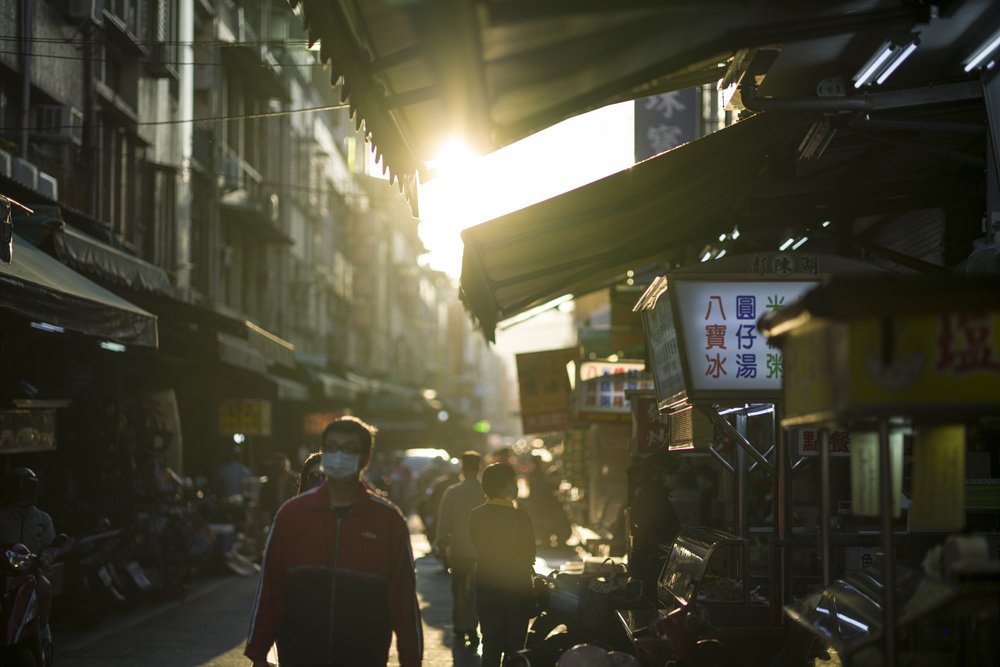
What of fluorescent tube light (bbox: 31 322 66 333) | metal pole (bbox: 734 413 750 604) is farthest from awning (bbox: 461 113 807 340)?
fluorescent tube light (bbox: 31 322 66 333)

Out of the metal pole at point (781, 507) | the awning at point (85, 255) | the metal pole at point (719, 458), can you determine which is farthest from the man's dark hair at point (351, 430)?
the awning at point (85, 255)

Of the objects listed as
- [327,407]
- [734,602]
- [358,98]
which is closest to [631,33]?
[358,98]

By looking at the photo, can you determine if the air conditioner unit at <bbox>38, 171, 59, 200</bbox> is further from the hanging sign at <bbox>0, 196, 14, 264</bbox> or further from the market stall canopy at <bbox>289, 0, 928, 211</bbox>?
the market stall canopy at <bbox>289, 0, 928, 211</bbox>

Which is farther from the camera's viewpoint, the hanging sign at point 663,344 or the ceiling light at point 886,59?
the hanging sign at point 663,344

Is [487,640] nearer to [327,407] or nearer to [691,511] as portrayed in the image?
[691,511]

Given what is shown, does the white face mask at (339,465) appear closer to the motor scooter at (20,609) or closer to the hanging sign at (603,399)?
the motor scooter at (20,609)

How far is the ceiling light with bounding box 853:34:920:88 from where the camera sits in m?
7.51

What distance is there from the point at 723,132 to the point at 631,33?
3.72m

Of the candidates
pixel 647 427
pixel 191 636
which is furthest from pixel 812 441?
pixel 191 636

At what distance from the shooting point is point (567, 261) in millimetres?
11281

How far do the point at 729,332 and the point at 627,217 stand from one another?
2.30 metres

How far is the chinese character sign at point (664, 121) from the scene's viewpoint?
20.0m

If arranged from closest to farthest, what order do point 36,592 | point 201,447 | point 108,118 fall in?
point 36,592
point 108,118
point 201,447

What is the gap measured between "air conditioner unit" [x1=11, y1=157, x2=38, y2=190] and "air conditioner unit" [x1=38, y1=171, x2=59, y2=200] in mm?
189
